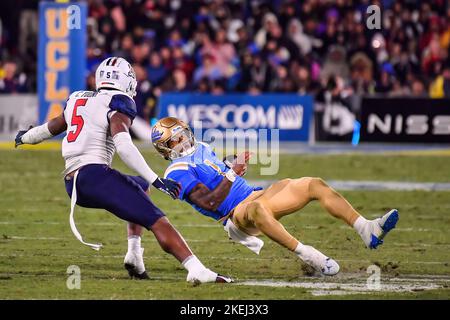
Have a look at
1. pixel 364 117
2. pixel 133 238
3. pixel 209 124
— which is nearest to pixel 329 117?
pixel 364 117

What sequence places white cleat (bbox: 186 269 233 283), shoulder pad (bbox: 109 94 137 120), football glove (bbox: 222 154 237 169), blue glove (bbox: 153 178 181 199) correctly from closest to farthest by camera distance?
blue glove (bbox: 153 178 181 199) < white cleat (bbox: 186 269 233 283) < shoulder pad (bbox: 109 94 137 120) < football glove (bbox: 222 154 237 169)

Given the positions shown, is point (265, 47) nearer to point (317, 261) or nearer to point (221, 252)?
point (221, 252)

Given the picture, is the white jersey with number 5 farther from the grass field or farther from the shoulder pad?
the grass field

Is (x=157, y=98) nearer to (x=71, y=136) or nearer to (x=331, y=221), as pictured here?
(x=331, y=221)

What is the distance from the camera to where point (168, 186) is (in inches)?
292

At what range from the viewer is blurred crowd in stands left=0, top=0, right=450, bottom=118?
20328mm

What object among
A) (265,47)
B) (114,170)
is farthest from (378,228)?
(265,47)

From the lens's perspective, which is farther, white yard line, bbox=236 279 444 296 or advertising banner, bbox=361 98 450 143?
advertising banner, bbox=361 98 450 143

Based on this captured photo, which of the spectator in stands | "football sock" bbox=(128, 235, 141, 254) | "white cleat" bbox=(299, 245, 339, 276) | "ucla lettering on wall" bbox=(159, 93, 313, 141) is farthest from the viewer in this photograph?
the spectator in stands

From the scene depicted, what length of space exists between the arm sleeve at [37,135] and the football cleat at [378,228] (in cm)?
240

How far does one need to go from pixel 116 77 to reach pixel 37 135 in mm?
845

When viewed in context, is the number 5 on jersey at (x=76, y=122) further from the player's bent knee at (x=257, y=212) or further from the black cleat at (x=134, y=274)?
the player's bent knee at (x=257, y=212)

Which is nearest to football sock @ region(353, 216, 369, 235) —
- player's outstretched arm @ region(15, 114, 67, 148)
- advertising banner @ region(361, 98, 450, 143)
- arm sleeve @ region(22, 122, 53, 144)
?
player's outstretched arm @ region(15, 114, 67, 148)

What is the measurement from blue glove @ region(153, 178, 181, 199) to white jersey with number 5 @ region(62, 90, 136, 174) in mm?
626
